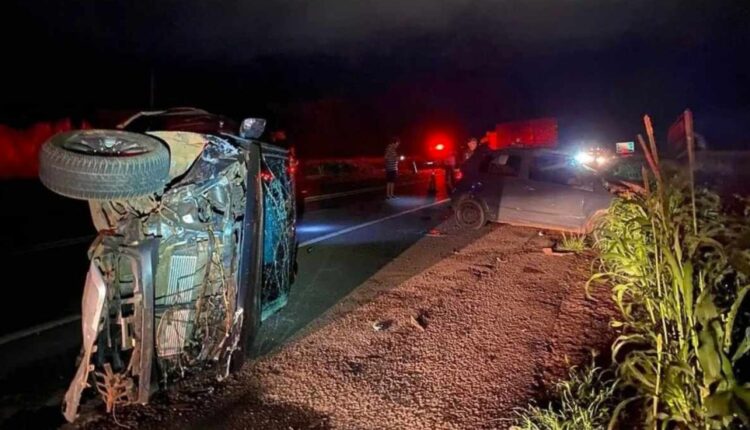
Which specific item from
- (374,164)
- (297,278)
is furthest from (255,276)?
(374,164)

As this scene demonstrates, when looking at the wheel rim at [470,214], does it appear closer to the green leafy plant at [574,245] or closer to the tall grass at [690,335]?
the green leafy plant at [574,245]

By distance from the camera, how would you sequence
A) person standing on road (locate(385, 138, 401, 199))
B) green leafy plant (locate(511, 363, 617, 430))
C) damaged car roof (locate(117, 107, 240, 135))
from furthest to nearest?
1. person standing on road (locate(385, 138, 401, 199))
2. damaged car roof (locate(117, 107, 240, 135))
3. green leafy plant (locate(511, 363, 617, 430))

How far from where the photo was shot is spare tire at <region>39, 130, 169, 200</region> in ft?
11.5

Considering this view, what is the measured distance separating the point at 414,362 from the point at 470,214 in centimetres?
662

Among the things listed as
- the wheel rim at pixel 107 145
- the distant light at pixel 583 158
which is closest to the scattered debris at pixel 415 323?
the wheel rim at pixel 107 145

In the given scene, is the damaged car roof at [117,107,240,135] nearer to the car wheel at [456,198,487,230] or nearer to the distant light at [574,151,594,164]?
the car wheel at [456,198,487,230]

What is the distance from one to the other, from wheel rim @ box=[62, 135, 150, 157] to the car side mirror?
99 cm

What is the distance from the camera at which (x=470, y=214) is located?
34.7 feet

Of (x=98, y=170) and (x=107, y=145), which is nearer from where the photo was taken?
(x=98, y=170)

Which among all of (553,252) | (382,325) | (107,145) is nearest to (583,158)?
(553,252)

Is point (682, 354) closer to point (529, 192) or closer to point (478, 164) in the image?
point (529, 192)

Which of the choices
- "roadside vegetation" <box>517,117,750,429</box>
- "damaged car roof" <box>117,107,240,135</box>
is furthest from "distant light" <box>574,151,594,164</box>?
"damaged car roof" <box>117,107,240,135</box>

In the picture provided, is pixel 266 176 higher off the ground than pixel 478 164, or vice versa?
pixel 478 164

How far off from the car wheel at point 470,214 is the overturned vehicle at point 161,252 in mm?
6612
